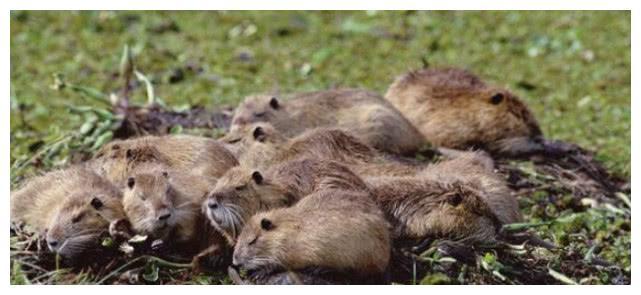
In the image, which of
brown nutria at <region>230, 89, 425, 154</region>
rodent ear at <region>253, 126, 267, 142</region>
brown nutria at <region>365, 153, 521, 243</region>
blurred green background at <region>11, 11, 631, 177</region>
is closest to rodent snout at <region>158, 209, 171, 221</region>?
brown nutria at <region>365, 153, 521, 243</region>

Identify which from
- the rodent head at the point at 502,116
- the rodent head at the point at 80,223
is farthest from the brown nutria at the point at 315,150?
the rodent head at the point at 502,116

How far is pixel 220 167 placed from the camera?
7242mm

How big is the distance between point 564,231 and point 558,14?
7.01 meters

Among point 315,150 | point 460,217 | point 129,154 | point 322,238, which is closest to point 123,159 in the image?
point 129,154

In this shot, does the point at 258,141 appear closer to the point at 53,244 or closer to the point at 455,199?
the point at 455,199

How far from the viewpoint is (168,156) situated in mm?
7316

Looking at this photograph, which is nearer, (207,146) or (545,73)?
(207,146)

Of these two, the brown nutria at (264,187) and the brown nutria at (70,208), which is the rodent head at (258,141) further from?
the brown nutria at (70,208)

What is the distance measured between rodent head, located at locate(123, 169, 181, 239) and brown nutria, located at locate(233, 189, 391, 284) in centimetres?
39

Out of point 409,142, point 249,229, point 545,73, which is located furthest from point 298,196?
point 545,73

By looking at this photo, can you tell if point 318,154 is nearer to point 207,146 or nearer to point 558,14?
point 207,146

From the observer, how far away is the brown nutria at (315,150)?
7496 mm

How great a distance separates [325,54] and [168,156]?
19.5 ft

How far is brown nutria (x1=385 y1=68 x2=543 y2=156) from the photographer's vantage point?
9.60 m
